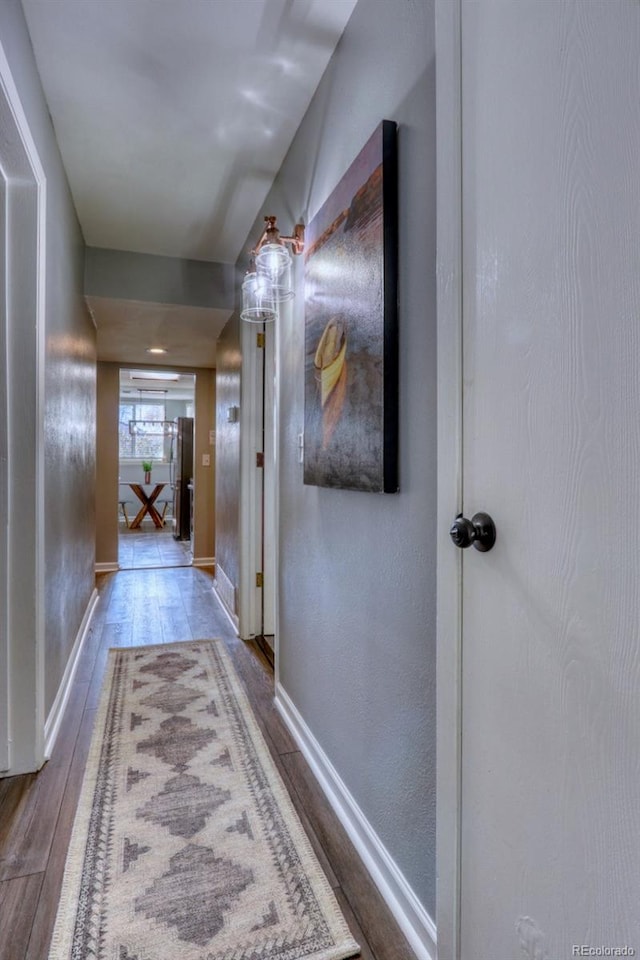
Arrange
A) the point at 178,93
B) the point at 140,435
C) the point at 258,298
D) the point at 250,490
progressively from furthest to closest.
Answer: the point at 140,435 → the point at 250,490 → the point at 258,298 → the point at 178,93

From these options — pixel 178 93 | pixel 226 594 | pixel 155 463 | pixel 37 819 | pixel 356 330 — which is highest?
pixel 178 93

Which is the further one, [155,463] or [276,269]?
[155,463]

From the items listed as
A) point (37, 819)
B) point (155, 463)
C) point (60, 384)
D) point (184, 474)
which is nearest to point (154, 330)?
point (60, 384)

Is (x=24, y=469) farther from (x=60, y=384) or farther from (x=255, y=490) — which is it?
(x=255, y=490)

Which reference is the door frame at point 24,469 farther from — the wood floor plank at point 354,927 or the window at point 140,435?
the window at point 140,435

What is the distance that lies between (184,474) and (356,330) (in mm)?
5632

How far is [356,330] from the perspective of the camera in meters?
1.31

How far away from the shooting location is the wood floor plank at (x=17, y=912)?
1076 mm

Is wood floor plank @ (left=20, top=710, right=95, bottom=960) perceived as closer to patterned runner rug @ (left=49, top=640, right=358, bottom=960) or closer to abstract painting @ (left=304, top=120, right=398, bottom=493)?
patterned runner rug @ (left=49, top=640, right=358, bottom=960)
